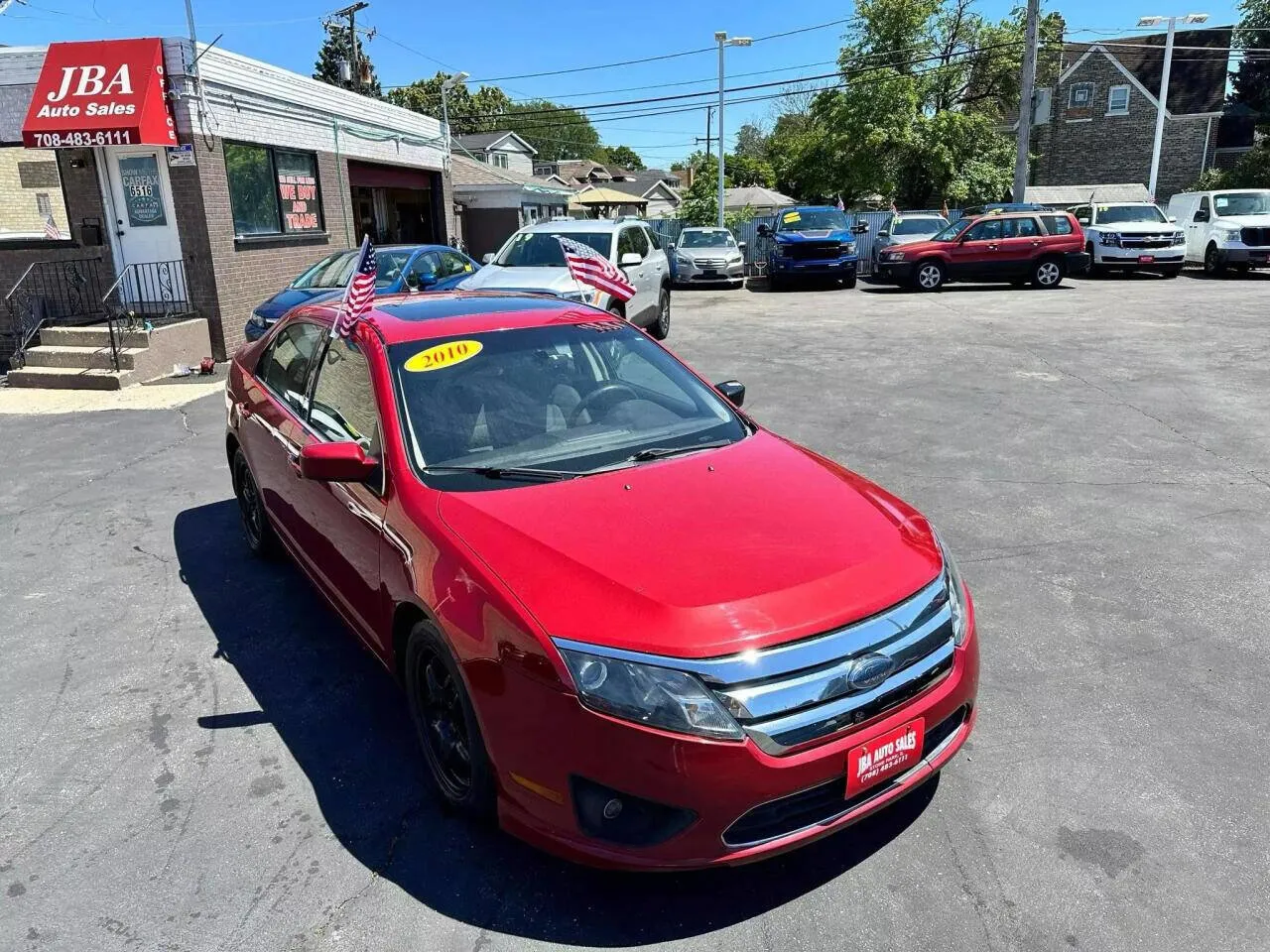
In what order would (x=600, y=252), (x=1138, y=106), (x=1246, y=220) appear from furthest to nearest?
(x=1138, y=106), (x=1246, y=220), (x=600, y=252)

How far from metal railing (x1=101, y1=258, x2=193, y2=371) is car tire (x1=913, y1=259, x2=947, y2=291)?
1508cm

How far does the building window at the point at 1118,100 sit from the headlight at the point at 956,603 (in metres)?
48.2

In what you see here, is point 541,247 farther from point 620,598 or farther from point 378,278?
point 620,598

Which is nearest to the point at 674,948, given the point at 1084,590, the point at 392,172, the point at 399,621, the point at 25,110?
the point at 399,621

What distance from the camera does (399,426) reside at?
335 centimetres

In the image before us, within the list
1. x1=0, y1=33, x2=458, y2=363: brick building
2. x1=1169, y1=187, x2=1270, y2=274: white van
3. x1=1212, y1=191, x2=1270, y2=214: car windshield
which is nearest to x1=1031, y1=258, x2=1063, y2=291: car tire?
x1=1169, y1=187, x2=1270, y2=274: white van

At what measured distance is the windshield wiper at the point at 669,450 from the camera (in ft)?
11.1

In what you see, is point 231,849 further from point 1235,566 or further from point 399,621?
point 1235,566

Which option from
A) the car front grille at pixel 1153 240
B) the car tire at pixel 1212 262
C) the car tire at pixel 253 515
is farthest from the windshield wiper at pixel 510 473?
the car tire at pixel 1212 262

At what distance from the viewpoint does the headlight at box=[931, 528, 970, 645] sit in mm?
2811

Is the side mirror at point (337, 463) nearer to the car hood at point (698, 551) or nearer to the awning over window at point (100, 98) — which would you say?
the car hood at point (698, 551)

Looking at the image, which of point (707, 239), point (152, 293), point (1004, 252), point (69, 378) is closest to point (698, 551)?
point (69, 378)

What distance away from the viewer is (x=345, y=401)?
12.5 ft

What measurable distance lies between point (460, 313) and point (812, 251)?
18.8 meters
